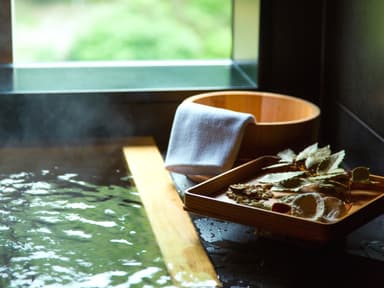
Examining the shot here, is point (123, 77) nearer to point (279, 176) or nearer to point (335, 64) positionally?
point (335, 64)

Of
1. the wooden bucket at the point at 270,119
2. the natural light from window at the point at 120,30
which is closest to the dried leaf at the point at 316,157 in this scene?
the wooden bucket at the point at 270,119

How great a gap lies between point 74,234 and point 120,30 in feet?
3.02

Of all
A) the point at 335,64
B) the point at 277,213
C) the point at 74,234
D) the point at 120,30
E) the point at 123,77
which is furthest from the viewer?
the point at 120,30

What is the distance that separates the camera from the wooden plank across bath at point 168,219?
1.27m

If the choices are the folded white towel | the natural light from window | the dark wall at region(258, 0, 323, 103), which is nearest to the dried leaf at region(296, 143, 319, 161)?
the folded white towel

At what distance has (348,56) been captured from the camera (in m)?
Answer: 1.81

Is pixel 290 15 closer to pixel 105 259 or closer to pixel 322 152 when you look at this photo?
pixel 322 152

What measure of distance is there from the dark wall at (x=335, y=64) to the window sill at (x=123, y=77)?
0.33 ft

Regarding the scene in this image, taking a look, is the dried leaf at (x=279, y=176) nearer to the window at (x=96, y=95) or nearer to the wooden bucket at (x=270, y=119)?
the wooden bucket at (x=270, y=119)

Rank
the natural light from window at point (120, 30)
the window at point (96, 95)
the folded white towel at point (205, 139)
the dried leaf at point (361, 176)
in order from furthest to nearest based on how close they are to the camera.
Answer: the natural light from window at point (120, 30) < the window at point (96, 95) < the folded white towel at point (205, 139) < the dried leaf at point (361, 176)

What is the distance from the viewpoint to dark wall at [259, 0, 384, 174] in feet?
5.47

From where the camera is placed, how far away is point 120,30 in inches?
87.4

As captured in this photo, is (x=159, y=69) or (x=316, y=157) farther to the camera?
(x=159, y=69)

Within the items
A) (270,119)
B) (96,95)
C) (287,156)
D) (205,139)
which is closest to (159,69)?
(96,95)
